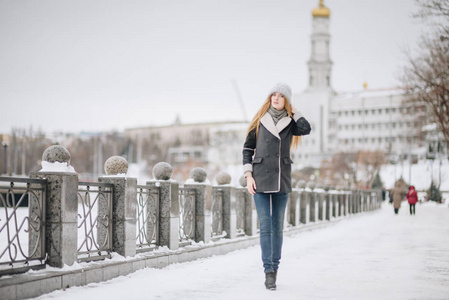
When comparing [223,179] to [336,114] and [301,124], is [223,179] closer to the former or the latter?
[301,124]

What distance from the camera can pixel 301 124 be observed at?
700 centimetres

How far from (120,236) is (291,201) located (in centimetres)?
1149

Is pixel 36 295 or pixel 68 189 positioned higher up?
pixel 68 189

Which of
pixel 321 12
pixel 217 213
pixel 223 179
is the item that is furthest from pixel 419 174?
pixel 217 213

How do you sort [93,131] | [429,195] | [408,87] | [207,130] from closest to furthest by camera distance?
[408,87] → [429,195] → [93,131] → [207,130]

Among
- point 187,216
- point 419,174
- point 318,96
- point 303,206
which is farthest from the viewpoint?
point 318,96

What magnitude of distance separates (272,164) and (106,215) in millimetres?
2382

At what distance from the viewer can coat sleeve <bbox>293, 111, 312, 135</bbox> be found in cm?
701

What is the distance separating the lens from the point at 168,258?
30.2 feet

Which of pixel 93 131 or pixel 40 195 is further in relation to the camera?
pixel 93 131

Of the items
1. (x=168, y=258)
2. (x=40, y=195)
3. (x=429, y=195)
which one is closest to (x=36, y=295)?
(x=40, y=195)

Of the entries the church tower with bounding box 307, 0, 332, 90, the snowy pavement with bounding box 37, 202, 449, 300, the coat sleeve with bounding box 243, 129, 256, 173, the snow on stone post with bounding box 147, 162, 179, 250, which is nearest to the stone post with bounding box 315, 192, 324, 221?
the snowy pavement with bounding box 37, 202, 449, 300

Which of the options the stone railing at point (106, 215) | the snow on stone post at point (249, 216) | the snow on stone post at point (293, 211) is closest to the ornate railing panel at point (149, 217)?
the stone railing at point (106, 215)

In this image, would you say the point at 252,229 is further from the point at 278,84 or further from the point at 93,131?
the point at 93,131
